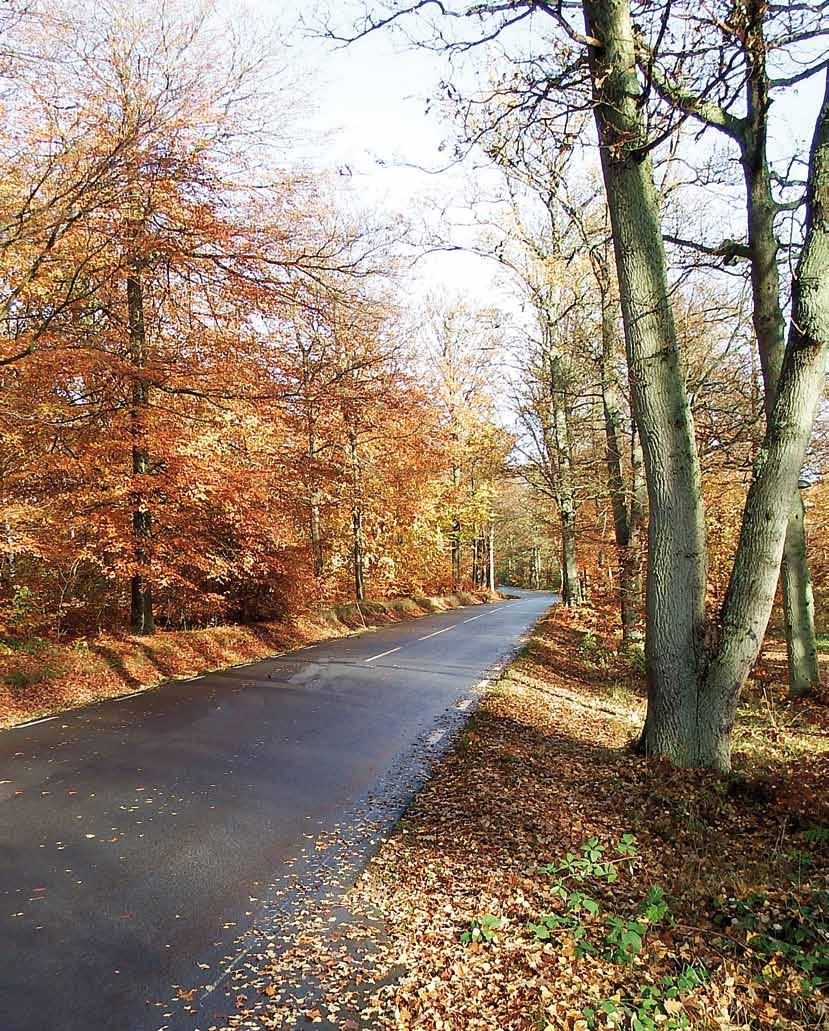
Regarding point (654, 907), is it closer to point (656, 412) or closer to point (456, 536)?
point (656, 412)

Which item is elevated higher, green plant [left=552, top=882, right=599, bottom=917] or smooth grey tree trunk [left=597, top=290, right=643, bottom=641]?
smooth grey tree trunk [left=597, top=290, right=643, bottom=641]

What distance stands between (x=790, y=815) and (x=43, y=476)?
12.3m

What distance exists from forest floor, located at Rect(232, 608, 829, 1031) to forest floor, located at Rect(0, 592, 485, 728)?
20.9ft

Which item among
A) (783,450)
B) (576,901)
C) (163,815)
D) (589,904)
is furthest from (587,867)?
(783,450)

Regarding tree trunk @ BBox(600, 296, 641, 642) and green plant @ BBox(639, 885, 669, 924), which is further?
tree trunk @ BBox(600, 296, 641, 642)

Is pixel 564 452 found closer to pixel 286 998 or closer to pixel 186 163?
pixel 186 163

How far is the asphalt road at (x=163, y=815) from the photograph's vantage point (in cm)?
373

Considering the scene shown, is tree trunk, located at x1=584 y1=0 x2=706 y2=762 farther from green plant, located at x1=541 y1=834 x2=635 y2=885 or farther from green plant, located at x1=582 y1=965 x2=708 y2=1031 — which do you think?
green plant, located at x1=582 y1=965 x2=708 y2=1031

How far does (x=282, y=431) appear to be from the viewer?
15.1m

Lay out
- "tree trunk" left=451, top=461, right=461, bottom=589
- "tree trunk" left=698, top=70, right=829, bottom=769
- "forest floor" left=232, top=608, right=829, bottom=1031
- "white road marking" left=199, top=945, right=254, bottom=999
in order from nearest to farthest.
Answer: "forest floor" left=232, top=608, right=829, bottom=1031 < "white road marking" left=199, top=945, right=254, bottom=999 < "tree trunk" left=698, top=70, right=829, bottom=769 < "tree trunk" left=451, top=461, right=461, bottom=589

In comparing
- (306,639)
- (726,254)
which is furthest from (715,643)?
(306,639)

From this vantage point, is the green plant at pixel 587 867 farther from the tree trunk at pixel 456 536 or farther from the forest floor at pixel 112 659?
the tree trunk at pixel 456 536

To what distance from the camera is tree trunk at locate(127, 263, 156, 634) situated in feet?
42.6

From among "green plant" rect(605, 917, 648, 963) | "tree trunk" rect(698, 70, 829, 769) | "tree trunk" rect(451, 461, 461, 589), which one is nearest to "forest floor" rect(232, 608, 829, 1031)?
"green plant" rect(605, 917, 648, 963)
